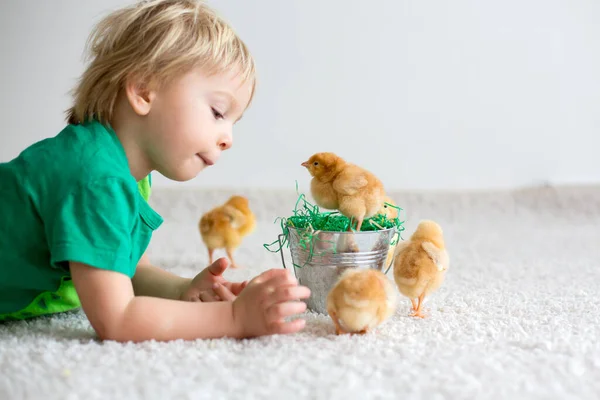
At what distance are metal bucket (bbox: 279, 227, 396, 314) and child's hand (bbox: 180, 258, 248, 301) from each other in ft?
0.42

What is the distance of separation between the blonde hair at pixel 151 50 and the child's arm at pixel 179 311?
12.2 inches

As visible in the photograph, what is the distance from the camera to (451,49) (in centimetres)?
A: 256

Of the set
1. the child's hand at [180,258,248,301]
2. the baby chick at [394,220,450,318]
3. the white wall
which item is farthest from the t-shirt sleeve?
the white wall

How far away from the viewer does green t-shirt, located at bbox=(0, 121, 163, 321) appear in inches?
35.9

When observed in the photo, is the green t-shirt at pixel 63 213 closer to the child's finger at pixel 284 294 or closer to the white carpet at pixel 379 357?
the white carpet at pixel 379 357

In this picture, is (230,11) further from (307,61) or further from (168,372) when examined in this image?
(168,372)

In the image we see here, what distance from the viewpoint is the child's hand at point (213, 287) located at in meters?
1.14

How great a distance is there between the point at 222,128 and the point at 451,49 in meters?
1.73

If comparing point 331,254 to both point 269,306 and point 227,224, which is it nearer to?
point 269,306

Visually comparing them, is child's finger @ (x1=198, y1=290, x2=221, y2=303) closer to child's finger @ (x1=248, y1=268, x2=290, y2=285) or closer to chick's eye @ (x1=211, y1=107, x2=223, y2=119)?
child's finger @ (x1=248, y1=268, x2=290, y2=285)

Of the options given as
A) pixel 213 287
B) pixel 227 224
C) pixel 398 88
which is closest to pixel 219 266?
pixel 213 287

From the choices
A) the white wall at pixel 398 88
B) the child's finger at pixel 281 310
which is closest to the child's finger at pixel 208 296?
the child's finger at pixel 281 310

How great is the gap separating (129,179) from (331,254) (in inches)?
14.7

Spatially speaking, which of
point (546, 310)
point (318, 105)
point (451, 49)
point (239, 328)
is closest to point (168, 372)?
point (239, 328)
